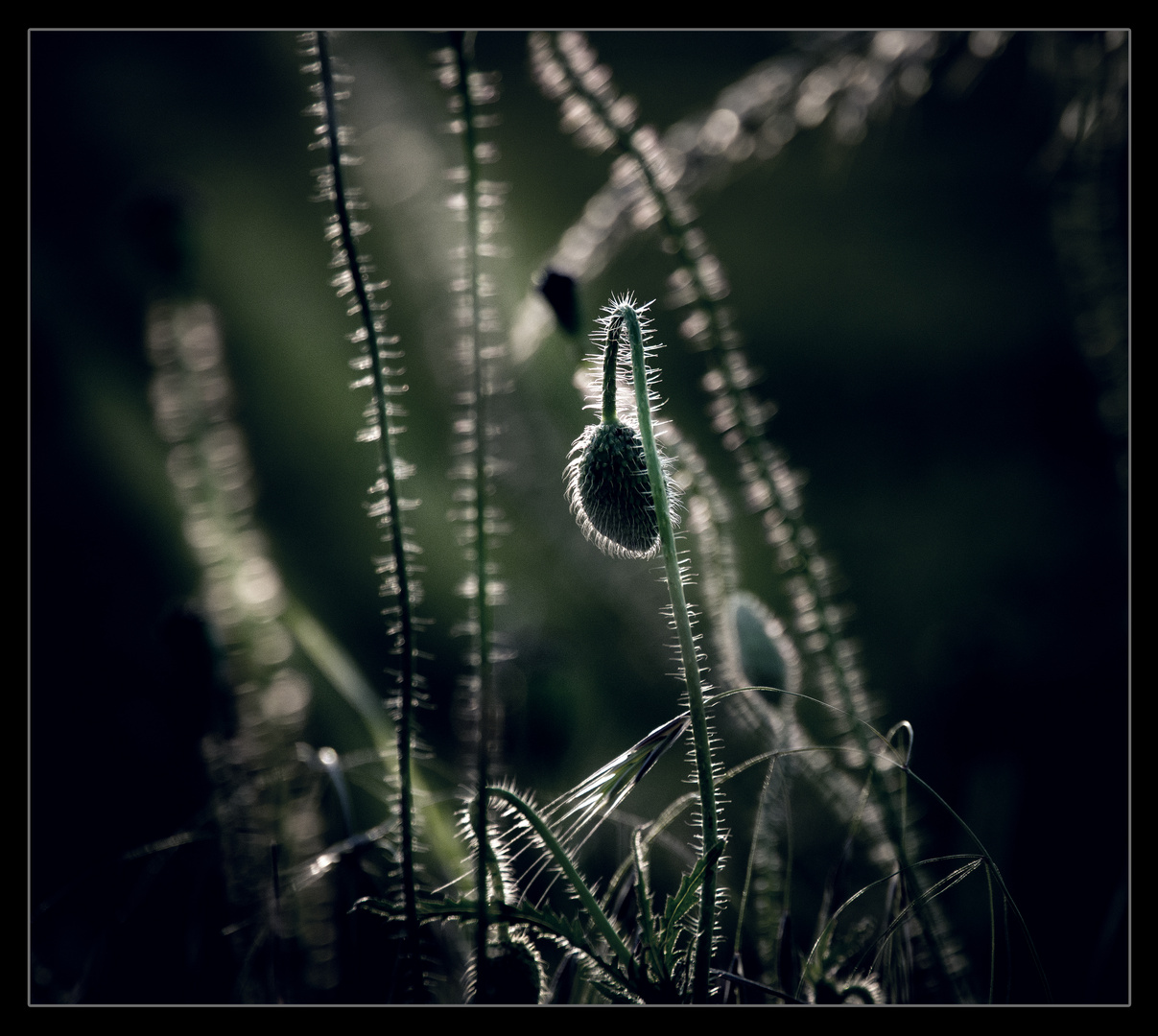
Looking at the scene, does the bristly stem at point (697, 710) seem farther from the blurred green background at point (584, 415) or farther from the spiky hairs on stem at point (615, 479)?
the blurred green background at point (584, 415)

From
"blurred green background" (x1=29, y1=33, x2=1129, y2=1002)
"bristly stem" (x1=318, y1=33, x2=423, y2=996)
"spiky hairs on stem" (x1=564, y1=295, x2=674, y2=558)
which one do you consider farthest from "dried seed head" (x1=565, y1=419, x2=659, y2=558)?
"blurred green background" (x1=29, y1=33, x2=1129, y2=1002)

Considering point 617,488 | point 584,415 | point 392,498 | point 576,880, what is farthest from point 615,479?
point 584,415

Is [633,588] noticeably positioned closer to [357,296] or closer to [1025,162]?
[357,296]

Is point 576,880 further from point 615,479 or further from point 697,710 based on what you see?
point 615,479

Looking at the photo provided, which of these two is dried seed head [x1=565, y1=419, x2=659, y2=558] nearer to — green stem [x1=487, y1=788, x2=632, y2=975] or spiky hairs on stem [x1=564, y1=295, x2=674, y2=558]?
spiky hairs on stem [x1=564, y1=295, x2=674, y2=558]

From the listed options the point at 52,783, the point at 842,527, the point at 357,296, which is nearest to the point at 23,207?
the point at 357,296

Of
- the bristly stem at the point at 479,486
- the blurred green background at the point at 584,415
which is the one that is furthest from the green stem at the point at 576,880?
the blurred green background at the point at 584,415
